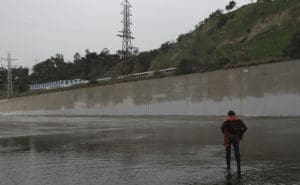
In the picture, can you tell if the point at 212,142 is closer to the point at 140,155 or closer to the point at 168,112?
the point at 140,155

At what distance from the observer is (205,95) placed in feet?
161

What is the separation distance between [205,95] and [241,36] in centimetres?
2994

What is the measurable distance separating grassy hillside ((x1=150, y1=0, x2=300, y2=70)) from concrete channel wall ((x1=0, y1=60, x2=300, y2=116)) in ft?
8.95

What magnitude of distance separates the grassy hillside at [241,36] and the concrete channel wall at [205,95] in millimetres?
2727

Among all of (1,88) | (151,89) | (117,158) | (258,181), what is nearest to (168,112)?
(151,89)

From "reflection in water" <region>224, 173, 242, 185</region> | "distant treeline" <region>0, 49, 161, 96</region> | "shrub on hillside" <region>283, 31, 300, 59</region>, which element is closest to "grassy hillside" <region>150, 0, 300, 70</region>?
"shrub on hillside" <region>283, 31, 300, 59</region>

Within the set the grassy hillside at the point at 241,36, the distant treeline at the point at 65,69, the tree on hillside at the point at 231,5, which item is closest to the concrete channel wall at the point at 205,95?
the grassy hillside at the point at 241,36

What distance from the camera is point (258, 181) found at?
34.8ft

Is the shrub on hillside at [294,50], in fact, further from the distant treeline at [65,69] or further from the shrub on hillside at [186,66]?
the distant treeline at [65,69]

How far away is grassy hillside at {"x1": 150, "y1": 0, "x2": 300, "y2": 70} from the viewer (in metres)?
58.2

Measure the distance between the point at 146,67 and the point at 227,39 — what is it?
105 ft

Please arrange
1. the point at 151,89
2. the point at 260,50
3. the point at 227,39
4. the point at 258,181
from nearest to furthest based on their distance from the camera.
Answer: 1. the point at 258,181
2. the point at 151,89
3. the point at 260,50
4. the point at 227,39

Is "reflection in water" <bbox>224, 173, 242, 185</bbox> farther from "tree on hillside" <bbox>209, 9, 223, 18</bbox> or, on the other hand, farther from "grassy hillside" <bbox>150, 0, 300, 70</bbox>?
"tree on hillside" <bbox>209, 9, 223, 18</bbox>

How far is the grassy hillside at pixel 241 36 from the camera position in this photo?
2290 inches
